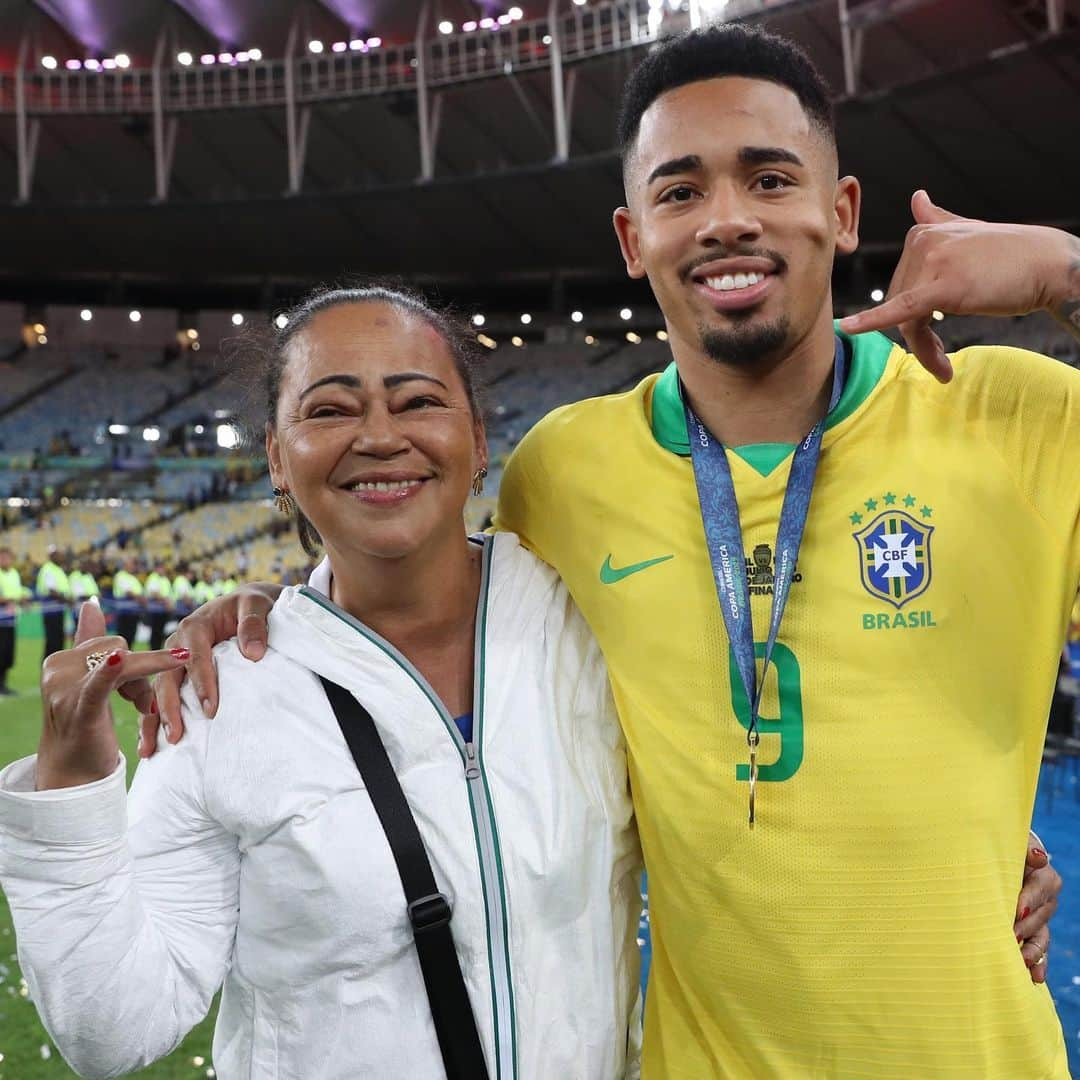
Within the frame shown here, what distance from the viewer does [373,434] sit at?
62.8 inches

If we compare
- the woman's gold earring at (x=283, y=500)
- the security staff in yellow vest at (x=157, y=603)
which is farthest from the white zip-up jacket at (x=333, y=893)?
the security staff in yellow vest at (x=157, y=603)

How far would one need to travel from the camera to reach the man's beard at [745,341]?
1.58 metres

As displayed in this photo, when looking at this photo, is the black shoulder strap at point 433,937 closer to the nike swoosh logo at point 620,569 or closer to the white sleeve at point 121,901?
the white sleeve at point 121,901

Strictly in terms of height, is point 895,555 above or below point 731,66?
below

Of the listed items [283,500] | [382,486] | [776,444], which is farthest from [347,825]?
[776,444]

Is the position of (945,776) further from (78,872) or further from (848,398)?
(78,872)

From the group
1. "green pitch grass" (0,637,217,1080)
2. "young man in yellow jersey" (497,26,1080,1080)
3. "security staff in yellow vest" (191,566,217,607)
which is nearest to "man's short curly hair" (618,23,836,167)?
"young man in yellow jersey" (497,26,1080,1080)

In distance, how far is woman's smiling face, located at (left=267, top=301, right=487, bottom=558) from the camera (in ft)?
5.27

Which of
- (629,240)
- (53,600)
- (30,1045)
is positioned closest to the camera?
(629,240)

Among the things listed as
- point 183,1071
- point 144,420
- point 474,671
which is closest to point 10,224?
point 144,420

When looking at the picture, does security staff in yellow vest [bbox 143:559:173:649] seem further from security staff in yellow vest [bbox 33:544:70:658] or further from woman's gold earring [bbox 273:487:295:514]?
woman's gold earring [bbox 273:487:295:514]

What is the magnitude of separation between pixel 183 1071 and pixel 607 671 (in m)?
2.71

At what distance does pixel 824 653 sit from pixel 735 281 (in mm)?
569

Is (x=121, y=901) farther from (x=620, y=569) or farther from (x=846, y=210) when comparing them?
(x=846, y=210)
